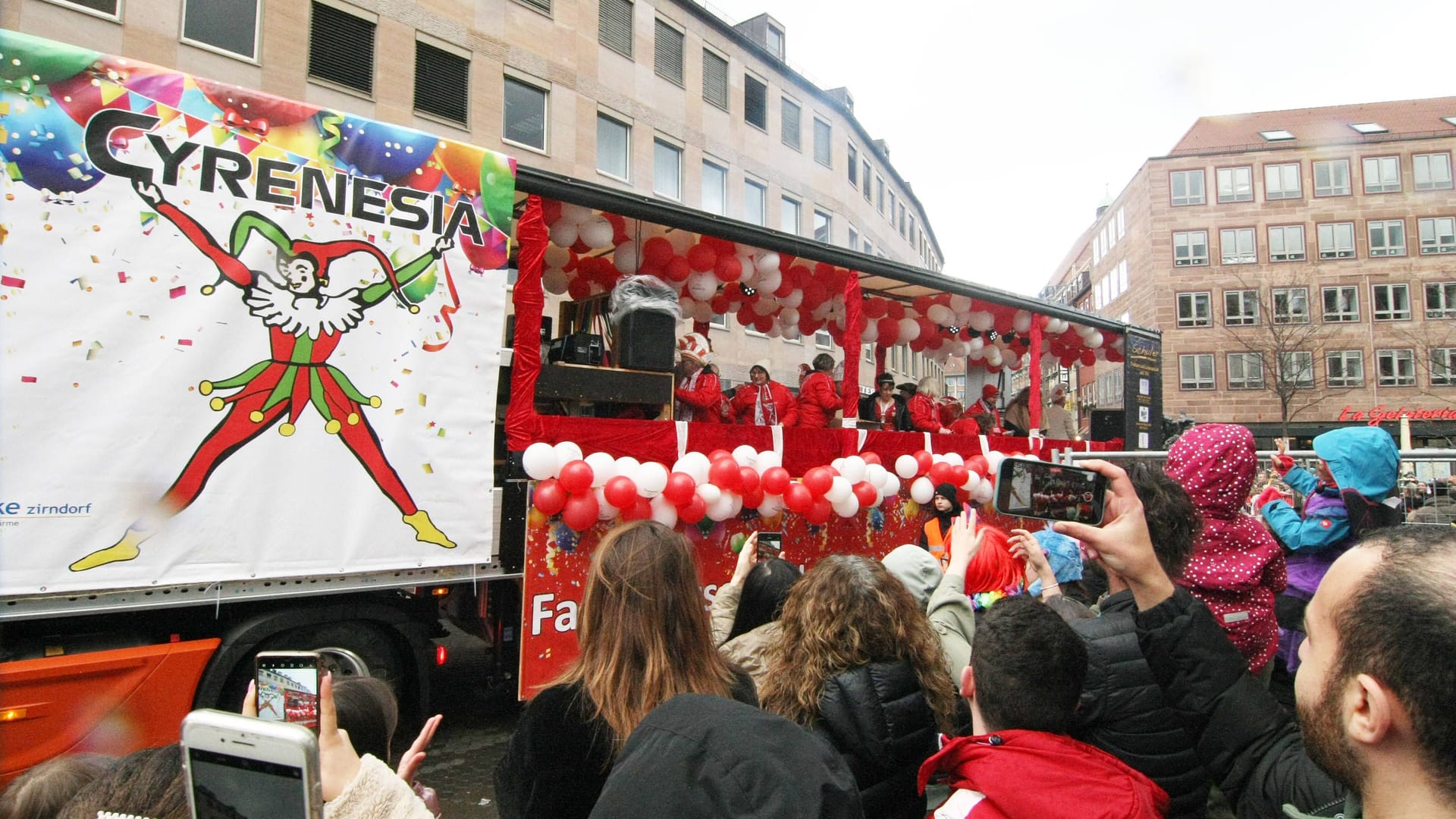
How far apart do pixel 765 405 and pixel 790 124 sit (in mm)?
21243

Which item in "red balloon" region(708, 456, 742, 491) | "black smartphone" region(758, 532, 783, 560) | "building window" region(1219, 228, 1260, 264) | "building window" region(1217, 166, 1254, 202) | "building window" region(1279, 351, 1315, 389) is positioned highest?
"building window" region(1217, 166, 1254, 202)

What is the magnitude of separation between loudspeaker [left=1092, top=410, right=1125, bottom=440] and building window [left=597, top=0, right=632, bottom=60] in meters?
16.2

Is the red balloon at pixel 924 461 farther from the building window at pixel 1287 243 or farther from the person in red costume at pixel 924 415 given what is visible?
the building window at pixel 1287 243

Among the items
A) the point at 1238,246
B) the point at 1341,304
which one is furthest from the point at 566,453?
the point at 1341,304

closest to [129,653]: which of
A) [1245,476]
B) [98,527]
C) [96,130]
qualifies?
[98,527]

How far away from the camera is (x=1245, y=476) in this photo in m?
2.57

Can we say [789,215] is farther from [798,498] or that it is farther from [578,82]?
[798,498]

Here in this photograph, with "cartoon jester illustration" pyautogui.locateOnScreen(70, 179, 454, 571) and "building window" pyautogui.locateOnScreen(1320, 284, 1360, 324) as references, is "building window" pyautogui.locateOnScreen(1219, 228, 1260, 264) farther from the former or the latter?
"cartoon jester illustration" pyautogui.locateOnScreen(70, 179, 454, 571)

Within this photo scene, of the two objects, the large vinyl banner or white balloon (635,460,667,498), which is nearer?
the large vinyl banner

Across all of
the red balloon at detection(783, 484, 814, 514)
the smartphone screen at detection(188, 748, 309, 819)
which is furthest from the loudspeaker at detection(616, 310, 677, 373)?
the smartphone screen at detection(188, 748, 309, 819)

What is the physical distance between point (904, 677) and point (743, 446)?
12.6 ft

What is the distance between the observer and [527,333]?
5027 millimetres

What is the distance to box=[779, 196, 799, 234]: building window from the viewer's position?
26317 mm

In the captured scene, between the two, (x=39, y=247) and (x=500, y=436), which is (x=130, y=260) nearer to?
(x=39, y=247)
